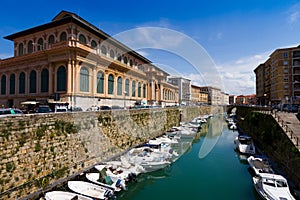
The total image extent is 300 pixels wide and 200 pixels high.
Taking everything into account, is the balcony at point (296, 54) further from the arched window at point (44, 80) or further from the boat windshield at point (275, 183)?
the arched window at point (44, 80)

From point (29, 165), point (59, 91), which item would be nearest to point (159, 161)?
point (29, 165)

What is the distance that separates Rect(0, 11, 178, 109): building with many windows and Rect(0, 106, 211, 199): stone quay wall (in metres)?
8.23

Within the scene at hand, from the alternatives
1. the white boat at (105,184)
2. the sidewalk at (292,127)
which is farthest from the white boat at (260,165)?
the white boat at (105,184)

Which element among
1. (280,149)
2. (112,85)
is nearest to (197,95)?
(112,85)

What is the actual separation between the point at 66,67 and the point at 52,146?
1377 centimetres

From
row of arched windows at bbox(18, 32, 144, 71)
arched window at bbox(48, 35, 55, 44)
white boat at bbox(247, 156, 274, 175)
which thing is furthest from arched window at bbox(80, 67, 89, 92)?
white boat at bbox(247, 156, 274, 175)

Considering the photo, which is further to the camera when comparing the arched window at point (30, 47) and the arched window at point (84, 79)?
the arched window at point (30, 47)

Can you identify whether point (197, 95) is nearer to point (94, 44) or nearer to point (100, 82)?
point (94, 44)

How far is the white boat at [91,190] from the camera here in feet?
31.4

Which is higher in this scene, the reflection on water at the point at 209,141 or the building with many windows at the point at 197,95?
the building with many windows at the point at 197,95

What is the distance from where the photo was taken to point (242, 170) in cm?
1473

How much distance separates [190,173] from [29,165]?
10.7m

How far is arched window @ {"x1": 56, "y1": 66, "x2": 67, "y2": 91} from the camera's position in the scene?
22.6 m

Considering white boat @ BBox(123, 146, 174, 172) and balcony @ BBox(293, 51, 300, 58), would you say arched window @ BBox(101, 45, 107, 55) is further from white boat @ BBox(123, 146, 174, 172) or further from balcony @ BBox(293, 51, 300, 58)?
balcony @ BBox(293, 51, 300, 58)
